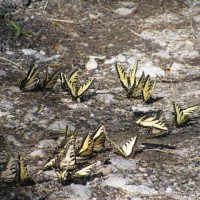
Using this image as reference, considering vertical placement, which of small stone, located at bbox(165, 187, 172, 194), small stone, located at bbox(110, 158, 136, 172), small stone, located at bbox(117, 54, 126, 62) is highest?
small stone, located at bbox(117, 54, 126, 62)

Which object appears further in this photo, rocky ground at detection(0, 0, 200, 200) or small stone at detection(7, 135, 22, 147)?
small stone at detection(7, 135, 22, 147)

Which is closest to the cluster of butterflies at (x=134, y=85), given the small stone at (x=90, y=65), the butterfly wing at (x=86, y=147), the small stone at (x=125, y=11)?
the small stone at (x=90, y=65)

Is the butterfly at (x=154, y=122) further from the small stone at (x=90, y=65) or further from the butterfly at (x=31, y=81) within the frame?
the small stone at (x=90, y=65)

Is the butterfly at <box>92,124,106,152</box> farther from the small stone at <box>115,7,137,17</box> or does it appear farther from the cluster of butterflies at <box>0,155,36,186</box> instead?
the small stone at <box>115,7,137,17</box>

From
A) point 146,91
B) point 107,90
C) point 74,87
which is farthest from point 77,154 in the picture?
point 107,90

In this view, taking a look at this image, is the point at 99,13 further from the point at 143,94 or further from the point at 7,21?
the point at 143,94

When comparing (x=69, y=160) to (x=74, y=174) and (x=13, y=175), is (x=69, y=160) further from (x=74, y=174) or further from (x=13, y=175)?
(x=13, y=175)

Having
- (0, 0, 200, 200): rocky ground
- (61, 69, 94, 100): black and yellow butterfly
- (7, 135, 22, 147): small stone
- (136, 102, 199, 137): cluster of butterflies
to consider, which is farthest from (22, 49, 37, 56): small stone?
(136, 102, 199, 137): cluster of butterflies
